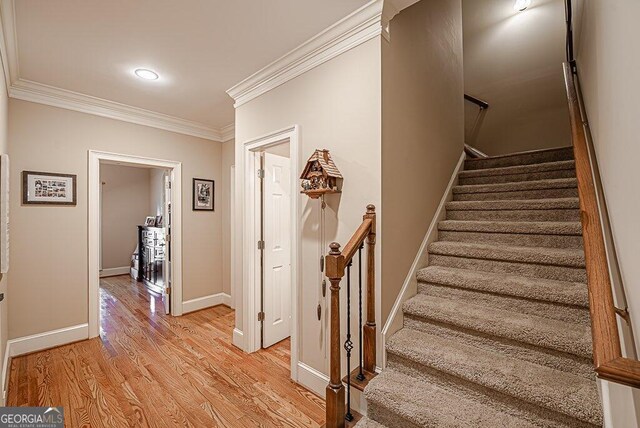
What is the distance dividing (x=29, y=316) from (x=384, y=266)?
3.44m

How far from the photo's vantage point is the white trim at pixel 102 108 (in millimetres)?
2783

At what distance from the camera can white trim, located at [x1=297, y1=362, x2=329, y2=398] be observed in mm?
2178

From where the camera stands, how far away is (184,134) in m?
3.96

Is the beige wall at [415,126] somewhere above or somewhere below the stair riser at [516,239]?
above

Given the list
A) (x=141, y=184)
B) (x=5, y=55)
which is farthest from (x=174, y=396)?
(x=141, y=184)

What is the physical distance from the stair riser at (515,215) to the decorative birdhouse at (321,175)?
4.45 ft

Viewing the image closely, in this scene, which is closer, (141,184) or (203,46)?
(203,46)

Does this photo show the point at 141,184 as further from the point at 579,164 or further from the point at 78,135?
the point at 579,164

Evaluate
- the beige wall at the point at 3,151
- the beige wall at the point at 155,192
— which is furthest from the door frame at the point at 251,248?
the beige wall at the point at 155,192

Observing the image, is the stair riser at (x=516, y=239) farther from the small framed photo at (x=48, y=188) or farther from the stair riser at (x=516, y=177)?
the small framed photo at (x=48, y=188)

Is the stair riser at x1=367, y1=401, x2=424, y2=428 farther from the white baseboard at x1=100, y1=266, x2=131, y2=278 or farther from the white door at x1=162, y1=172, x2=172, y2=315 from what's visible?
the white baseboard at x1=100, y1=266, x2=131, y2=278

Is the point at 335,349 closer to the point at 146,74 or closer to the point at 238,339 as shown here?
the point at 238,339

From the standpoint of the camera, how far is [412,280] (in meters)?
2.19

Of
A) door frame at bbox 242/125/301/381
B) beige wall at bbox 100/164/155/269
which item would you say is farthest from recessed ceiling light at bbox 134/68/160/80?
beige wall at bbox 100/164/155/269
